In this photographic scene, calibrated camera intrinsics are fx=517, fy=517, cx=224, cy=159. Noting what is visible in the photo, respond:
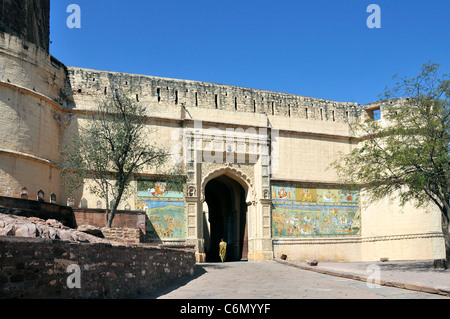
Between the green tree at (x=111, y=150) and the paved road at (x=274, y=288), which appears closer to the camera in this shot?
the paved road at (x=274, y=288)

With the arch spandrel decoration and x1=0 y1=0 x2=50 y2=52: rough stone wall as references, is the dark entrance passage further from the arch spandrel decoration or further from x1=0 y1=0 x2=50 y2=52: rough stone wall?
x1=0 y1=0 x2=50 y2=52: rough stone wall

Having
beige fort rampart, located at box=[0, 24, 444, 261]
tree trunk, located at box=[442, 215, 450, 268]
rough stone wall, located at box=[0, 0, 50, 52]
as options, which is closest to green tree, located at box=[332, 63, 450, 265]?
tree trunk, located at box=[442, 215, 450, 268]

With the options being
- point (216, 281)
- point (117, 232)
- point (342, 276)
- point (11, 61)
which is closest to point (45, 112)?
point (11, 61)

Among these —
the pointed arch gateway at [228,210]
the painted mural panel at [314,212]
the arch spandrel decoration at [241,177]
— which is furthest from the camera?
the pointed arch gateway at [228,210]

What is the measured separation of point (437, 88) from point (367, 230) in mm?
8895

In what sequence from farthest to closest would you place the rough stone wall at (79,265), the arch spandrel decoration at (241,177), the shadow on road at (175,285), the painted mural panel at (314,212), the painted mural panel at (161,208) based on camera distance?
1. the painted mural panel at (314,212)
2. the arch spandrel decoration at (241,177)
3. the painted mural panel at (161,208)
4. the shadow on road at (175,285)
5. the rough stone wall at (79,265)

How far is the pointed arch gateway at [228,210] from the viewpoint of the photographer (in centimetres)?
2080

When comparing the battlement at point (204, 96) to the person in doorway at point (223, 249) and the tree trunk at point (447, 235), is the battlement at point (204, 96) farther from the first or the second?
the tree trunk at point (447, 235)

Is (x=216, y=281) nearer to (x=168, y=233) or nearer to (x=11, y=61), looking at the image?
(x=168, y=233)

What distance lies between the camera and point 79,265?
661 centimetres

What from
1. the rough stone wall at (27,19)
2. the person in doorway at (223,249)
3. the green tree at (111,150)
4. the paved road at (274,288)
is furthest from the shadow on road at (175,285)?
the rough stone wall at (27,19)

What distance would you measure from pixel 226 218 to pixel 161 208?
256 inches

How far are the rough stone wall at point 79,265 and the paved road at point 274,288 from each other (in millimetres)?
598

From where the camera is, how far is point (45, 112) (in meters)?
17.6
